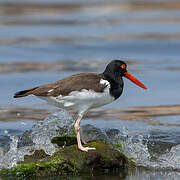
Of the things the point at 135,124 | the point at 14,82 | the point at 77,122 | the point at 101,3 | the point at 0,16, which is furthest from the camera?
the point at 101,3

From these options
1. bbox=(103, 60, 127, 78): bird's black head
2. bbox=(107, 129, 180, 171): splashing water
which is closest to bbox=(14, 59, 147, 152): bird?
bbox=(103, 60, 127, 78): bird's black head

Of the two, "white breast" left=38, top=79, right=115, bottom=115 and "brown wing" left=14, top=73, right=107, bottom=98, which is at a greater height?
"brown wing" left=14, top=73, right=107, bottom=98

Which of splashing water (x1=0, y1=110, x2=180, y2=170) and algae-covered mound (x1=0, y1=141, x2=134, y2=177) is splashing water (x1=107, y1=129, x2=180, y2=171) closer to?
splashing water (x1=0, y1=110, x2=180, y2=170)

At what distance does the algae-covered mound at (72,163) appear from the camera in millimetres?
7040

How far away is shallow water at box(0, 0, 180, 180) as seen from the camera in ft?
32.5

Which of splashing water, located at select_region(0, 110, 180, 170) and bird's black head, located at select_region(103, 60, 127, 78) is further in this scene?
bird's black head, located at select_region(103, 60, 127, 78)

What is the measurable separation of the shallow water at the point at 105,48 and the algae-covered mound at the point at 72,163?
25 cm

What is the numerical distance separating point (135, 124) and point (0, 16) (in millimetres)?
15800

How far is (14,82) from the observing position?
13773mm

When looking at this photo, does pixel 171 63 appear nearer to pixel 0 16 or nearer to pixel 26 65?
→ pixel 26 65

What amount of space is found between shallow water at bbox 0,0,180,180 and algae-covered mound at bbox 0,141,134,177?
249 millimetres

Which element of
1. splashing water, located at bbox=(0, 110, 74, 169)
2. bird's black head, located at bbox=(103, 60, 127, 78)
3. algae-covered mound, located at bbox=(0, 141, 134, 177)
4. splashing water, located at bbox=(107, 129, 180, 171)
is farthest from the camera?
bird's black head, located at bbox=(103, 60, 127, 78)

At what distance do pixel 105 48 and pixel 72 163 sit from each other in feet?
37.9

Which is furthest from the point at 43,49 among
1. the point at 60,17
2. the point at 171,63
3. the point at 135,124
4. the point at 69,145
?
the point at 69,145
